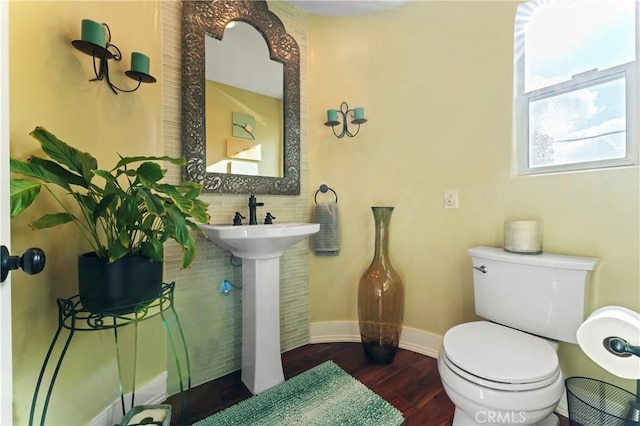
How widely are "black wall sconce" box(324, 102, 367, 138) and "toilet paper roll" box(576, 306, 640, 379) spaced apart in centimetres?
147

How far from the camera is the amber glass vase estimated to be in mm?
1612

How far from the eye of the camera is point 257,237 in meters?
1.19

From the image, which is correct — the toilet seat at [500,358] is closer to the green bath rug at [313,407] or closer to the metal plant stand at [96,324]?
the green bath rug at [313,407]

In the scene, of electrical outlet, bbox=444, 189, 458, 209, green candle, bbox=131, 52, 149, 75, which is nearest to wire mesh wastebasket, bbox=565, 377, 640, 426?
electrical outlet, bbox=444, 189, 458, 209

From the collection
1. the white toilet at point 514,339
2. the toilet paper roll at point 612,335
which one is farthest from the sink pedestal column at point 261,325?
the toilet paper roll at point 612,335

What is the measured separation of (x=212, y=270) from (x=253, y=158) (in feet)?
2.30

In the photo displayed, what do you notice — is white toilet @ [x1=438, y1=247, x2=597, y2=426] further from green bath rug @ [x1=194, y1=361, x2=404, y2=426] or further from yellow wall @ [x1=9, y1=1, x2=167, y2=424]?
yellow wall @ [x1=9, y1=1, x2=167, y2=424]

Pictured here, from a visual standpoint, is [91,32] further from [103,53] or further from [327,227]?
[327,227]

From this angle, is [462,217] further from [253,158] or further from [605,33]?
[253,158]

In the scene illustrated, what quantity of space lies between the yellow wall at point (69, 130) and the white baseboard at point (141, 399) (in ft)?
0.09

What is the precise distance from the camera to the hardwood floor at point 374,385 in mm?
1250

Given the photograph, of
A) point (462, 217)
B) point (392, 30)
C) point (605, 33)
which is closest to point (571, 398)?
point (462, 217)

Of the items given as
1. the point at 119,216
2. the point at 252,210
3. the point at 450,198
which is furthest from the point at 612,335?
the point at 119,216

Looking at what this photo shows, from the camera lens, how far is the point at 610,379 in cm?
115
